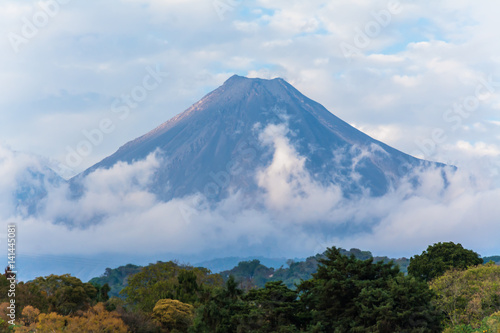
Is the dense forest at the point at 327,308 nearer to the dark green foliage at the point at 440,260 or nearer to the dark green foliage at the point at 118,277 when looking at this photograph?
the dark green foliage at the point at 440,260

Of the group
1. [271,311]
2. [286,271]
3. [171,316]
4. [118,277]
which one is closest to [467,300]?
[271,311]

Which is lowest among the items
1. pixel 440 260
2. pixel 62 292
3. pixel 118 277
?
pixel 62 292

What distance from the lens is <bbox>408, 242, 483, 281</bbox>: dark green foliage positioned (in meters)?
57.1

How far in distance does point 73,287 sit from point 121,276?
108275 mm

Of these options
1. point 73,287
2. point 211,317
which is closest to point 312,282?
point 211,317

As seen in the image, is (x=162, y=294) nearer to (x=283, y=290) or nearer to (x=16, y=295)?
(x=16, y=295)

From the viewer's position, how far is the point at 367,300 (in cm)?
3369

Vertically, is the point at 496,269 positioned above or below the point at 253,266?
below

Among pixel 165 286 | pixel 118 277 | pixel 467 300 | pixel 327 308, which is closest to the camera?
pixel 327 308

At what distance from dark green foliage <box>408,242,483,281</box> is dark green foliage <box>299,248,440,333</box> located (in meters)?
22.1

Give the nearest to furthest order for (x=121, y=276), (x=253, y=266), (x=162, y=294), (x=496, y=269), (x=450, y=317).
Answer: (x=450, y=317), (x=496, y=269), (x=162, y=294), (x=121, y=276), (x=253, y=266)

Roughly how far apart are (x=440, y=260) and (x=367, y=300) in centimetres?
2644

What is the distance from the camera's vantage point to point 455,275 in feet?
142

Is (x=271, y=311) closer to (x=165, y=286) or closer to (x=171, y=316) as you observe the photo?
(x=171, y=316)
